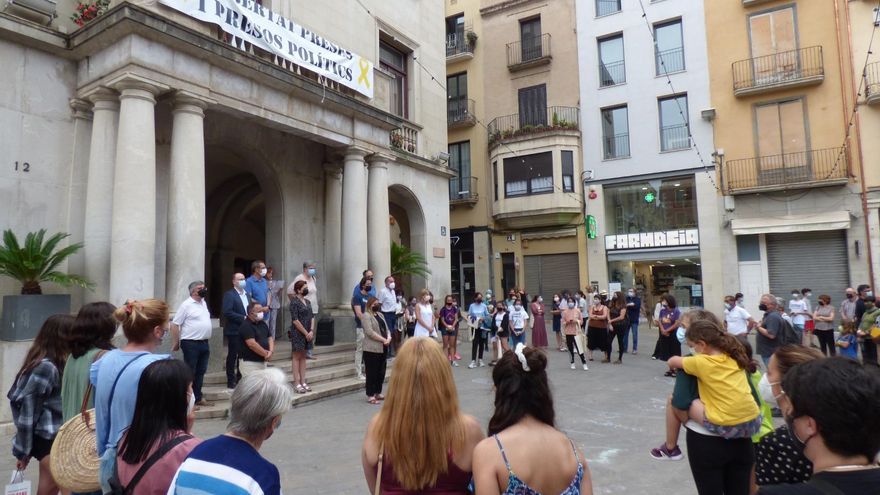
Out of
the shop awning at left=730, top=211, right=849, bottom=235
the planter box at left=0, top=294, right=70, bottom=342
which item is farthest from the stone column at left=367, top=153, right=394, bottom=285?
the shop awning at left=730, top=211, right=849, bottom=235

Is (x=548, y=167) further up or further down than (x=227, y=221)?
further up

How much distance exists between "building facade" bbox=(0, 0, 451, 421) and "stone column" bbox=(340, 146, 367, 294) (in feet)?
0.12

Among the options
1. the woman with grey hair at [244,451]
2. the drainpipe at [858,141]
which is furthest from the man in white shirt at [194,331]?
the drainpipe at [858,141]

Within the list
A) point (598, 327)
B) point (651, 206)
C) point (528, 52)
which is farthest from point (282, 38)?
point (651, 206)

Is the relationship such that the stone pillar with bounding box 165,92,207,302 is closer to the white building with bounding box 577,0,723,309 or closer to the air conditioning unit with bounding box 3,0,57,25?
the air conditioning unit with bounding box 3,0,57,25

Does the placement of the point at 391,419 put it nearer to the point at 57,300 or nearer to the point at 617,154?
the point at 57,300

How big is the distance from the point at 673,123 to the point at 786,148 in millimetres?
4407

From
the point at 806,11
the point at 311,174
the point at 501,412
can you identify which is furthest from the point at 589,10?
the point at 501,412

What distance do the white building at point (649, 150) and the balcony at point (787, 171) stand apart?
0.90 meters

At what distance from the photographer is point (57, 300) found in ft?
25.4

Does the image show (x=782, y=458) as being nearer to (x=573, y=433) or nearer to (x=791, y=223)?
(x=573, y=433)

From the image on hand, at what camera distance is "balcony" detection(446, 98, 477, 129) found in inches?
1062

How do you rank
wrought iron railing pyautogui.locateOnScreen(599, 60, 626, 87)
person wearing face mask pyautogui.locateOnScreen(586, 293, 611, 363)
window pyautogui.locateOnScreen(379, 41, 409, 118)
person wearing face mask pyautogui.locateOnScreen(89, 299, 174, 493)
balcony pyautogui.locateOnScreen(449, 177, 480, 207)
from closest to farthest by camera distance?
person wearing face mask pyautogui.locateOnScreen(89, 299, 174, 493) < person wearing face mask pyautogui.locateOnScreen(586, 293, 611, 363) < window pyautogui.locateOnScreen(379, 41, 409, 118) < wrought iron railing pyautogui.locateOnScreen(599, 60, 626, 87) < balcony pyautogui.locateOnScreen(449, 177, 480, 207)

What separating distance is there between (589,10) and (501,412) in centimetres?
2655
